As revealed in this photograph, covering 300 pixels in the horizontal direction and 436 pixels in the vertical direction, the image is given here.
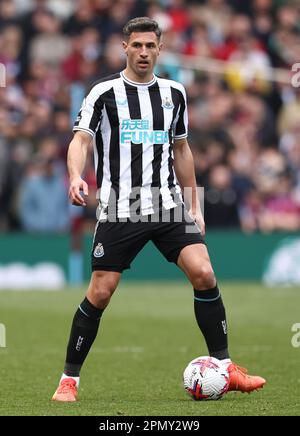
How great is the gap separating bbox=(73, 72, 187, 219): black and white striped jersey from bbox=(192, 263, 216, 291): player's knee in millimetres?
490

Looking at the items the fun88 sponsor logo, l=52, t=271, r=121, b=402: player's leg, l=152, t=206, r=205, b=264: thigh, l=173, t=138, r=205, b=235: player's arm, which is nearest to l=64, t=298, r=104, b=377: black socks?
l=52, t=271, r=121, b=402: player's leg

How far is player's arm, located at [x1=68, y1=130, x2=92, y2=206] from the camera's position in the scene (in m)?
6.98

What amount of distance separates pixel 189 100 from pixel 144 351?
26.3 ft

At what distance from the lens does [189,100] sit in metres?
18.0

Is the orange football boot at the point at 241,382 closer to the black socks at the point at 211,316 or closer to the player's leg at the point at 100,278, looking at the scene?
the black socks at the point at 211,316

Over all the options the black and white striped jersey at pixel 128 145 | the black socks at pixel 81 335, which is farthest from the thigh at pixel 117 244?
the black socks at pixel 81 335

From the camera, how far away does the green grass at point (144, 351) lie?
282 inches

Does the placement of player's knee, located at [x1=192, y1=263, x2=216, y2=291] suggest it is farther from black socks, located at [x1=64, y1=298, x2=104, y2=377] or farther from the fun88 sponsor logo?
the fun88 sponsor logo

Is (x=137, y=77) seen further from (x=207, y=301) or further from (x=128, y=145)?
(x=207, y=301)

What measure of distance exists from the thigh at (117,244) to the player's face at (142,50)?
3.35ft

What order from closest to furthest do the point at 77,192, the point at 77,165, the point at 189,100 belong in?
the point at 77,192 → the point at 77,165 → the point at 189,100

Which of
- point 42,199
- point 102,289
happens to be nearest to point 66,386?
point 102,289

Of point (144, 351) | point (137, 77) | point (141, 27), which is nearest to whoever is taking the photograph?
point (141, 27)

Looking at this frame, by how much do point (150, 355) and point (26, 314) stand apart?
12.1ft
